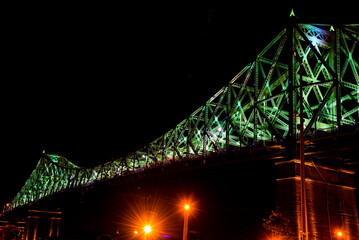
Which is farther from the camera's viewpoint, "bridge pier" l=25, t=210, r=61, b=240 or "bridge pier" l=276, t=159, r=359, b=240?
"bridge pier" l=276, t=159, r=359, b=240

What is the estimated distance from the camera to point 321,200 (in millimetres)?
23922

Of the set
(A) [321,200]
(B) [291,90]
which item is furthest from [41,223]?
(B) [291,90]

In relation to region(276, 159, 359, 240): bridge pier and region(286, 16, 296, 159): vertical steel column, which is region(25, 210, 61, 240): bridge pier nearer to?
region(276, 159, 359, 240): bridge pier

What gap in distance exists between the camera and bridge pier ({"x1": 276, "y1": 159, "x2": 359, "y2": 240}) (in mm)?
22641

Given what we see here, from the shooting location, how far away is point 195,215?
36.5 m

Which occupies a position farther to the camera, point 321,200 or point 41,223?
point 321,200

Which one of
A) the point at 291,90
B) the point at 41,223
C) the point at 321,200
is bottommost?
the point at 41,223

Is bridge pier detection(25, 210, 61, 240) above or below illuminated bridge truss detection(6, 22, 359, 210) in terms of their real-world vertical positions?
below

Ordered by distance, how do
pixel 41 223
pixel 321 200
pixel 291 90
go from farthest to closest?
pixel 291 90 → pixel 321 200 → pixel 41 223

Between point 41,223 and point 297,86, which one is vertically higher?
point 297,86

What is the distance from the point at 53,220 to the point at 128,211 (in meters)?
42.0

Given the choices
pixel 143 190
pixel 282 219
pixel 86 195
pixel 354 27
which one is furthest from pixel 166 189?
pixel 86 195

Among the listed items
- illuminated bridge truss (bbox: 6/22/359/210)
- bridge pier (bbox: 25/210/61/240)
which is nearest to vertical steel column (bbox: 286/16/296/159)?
illuminated bridge truss (bbox: 6/22/359/210)

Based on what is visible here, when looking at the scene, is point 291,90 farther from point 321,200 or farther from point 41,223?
point 41,223
